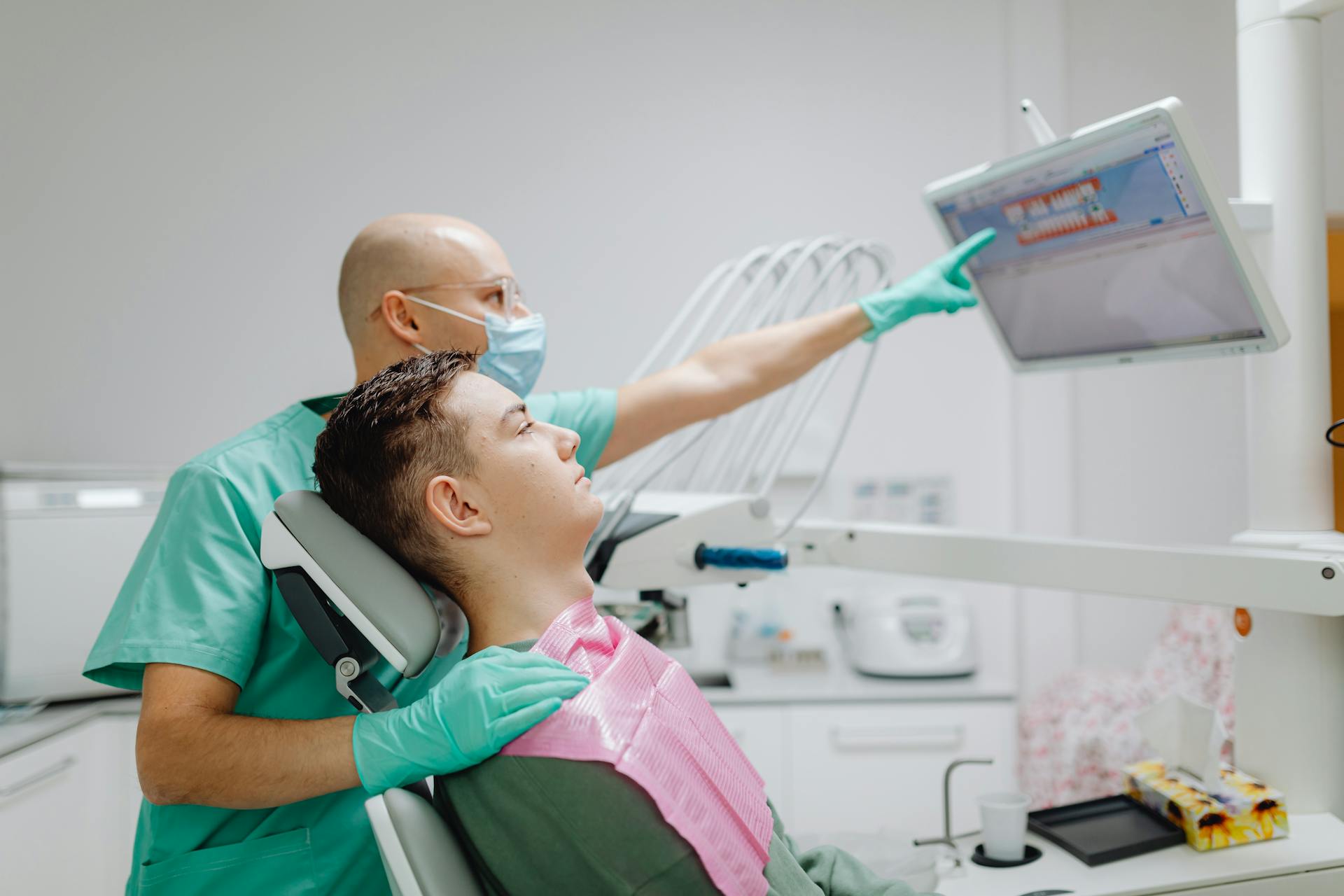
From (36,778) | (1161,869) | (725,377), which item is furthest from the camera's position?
(36,778)

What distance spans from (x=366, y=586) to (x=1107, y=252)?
48.8 inches

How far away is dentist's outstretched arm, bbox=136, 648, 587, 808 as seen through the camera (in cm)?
100

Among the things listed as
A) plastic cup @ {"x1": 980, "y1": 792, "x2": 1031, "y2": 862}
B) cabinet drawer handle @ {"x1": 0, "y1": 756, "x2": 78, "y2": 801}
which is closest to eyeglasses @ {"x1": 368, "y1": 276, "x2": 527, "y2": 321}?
plastic cup @ {"x1": 980, "y1": 792, "x2": 1031, "y2": 862}

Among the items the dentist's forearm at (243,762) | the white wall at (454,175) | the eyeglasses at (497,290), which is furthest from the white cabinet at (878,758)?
the dentist's forearm at (243,762)

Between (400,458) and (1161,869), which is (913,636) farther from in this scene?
(400,458)

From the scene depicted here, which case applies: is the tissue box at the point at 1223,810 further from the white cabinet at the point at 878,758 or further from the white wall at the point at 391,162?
the white wall at the point at 391,162

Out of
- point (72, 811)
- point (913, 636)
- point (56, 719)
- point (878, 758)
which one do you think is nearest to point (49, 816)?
point (72, 811)

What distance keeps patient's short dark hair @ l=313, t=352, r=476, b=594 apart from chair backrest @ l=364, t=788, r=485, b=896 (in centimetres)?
27

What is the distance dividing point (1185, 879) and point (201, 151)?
326 centimetres

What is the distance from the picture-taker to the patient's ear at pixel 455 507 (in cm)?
111

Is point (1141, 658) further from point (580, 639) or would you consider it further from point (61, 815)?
point (61, 815)

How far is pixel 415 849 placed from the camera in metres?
0.92

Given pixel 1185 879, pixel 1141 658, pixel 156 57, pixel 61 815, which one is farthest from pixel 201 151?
pixel 1141 658

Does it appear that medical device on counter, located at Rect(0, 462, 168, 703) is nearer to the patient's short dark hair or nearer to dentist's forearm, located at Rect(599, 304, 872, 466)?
dentist's forearm, located at Rect(599, 304, 872, 466)
